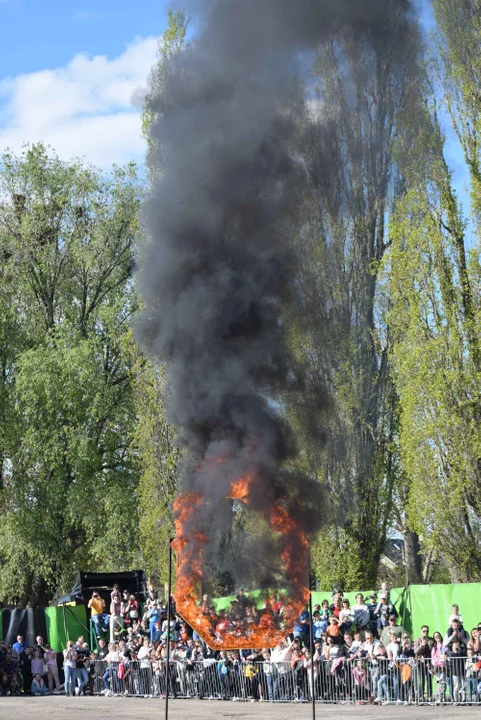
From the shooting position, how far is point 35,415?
42.7 m

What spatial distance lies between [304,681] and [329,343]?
9.10m

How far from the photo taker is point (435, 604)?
2441cm

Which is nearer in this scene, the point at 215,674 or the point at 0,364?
the point at 215,674

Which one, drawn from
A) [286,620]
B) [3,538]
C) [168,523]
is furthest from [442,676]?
[3,538]

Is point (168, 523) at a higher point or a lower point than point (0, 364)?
lower

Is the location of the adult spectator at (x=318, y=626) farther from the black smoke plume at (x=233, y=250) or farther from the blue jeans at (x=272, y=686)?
the black smoke plume at (x=233, y=250)

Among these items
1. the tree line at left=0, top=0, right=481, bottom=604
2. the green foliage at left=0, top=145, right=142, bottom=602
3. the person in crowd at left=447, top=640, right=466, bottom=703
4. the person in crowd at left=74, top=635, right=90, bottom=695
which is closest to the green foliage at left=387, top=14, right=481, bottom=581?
the tree line at left=0, top=0, right=481, bottom=604

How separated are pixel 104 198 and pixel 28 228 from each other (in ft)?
11.8

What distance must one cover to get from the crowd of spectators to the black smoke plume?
2812mm

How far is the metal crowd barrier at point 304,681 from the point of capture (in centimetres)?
2219

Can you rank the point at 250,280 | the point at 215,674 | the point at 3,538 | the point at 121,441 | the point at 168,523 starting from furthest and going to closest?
the point at 121,441 < the point at 3,538 < the point at 168,523 < the point at 215,674 < the point at 250,280

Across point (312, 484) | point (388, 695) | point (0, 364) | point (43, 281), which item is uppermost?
point (43, 281)

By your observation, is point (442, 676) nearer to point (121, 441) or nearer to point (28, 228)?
point (121, 441)

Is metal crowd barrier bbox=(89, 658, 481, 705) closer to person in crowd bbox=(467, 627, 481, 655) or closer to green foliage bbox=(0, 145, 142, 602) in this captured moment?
person in crowd bbox=(467, 627, 481, 655)
